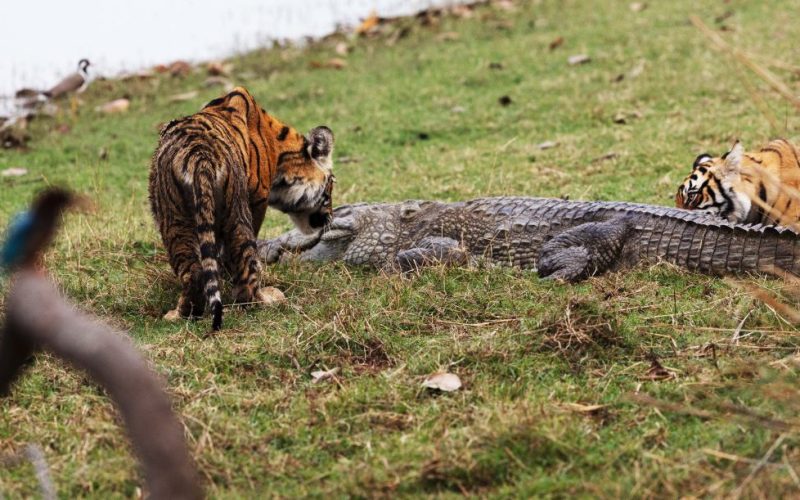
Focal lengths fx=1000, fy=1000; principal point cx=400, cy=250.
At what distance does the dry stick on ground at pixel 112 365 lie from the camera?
179 centimetres

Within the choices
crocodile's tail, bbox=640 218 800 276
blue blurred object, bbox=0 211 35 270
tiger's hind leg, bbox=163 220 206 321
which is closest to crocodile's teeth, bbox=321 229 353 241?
tiger's hind leg, bbox=163 220 206 321

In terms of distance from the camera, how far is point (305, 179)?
254 inches

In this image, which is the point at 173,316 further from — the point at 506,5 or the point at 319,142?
the point at 506,5

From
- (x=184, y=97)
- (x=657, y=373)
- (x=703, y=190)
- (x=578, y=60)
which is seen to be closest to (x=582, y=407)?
(x=657, y=373)

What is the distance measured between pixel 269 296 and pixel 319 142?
138cm

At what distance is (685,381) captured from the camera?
3908 mm

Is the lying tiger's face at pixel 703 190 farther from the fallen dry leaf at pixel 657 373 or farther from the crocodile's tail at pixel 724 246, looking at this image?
the fallen dry leaf at pixel 657 373

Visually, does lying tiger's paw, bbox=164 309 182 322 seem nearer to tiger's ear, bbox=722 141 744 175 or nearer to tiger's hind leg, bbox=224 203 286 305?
tiger's hind leg, bbox=224 203 286 305

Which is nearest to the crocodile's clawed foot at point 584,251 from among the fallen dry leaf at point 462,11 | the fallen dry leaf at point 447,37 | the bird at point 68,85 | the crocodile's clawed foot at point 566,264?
the crocodile's clawed foot at point 566,264

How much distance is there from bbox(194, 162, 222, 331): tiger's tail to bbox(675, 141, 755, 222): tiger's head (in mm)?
3536

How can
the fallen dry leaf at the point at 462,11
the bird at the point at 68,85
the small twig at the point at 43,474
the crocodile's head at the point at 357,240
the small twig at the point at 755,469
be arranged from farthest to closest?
the fallen dry leaf at the point at 462,11 → the bird at the point at 68,85 → the crocodile's head at the point at 357,240 → the small twig at the point at 43,474 → the small twig at the point at 755,469

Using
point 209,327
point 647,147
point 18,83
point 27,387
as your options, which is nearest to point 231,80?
point 18,83

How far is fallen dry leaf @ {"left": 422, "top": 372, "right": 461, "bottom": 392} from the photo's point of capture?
397 centimetres

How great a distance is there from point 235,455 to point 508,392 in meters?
1.08
